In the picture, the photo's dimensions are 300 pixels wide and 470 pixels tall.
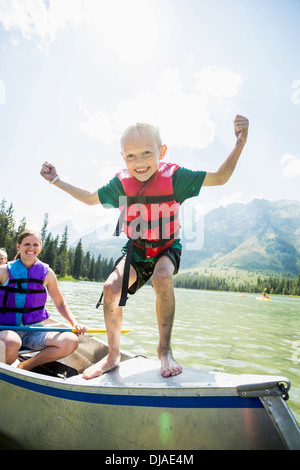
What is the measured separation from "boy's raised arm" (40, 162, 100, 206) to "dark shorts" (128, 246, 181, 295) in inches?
38.8

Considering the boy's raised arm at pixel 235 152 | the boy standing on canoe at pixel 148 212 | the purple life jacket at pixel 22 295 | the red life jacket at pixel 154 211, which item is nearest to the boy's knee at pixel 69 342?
the purple life jacket at pixel 22 295

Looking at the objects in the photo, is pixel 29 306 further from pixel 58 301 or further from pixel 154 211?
pixel 154 211

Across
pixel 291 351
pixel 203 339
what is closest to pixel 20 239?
pixel 203 339

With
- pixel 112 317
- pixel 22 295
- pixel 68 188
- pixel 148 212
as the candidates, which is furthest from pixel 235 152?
pixel 22 295

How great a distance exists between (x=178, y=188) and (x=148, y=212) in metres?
0.45

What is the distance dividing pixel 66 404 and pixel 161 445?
3.32 feet

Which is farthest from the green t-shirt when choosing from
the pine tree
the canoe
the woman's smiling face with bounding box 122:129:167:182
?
the pine tree

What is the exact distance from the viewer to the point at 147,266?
139 inches

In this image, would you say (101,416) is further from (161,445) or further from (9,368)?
(9,368)

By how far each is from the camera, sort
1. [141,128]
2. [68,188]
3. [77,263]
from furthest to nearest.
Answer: [77,263], [68,188], [141,128]

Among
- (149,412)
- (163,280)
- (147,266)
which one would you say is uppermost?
(147,266)

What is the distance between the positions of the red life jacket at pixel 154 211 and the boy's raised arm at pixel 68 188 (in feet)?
1.70

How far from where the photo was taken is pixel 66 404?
9.11 ft

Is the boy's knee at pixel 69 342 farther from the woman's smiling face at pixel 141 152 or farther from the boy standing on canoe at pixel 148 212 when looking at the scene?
the woman's smiling face at pixel 141 152
